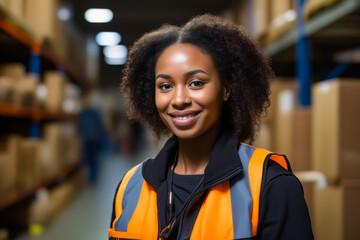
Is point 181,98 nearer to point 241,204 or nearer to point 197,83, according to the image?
point 197,83

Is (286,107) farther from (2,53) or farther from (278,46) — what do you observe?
(2,53)

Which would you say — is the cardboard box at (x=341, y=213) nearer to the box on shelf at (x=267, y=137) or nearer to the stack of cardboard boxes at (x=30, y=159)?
the box on shelf at (x=267, y=137)

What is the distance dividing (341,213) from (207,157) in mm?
1182

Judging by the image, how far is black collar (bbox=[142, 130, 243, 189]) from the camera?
1228mm

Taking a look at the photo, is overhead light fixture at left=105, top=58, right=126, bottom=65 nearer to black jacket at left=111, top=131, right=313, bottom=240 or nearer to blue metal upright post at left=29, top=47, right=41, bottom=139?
blue metal upright post at left=29, top=47, right=41, bottom=139

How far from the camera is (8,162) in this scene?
3.39m

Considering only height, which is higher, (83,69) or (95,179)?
(83,69)

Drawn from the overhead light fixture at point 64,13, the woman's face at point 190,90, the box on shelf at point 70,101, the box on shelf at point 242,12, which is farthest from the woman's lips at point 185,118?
the box on shelf at point 70,101

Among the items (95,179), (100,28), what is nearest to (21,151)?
(95,179)

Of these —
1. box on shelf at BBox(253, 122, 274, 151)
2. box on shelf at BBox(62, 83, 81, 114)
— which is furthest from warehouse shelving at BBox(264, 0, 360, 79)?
box on shelf at BBox(62, 83, 81, 114)

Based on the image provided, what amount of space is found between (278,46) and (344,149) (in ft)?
6.78

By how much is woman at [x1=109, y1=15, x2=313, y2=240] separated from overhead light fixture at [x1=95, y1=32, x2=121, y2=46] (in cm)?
925

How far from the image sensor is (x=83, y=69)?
8453 millimetres

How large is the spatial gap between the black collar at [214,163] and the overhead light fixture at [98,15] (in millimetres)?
6582
